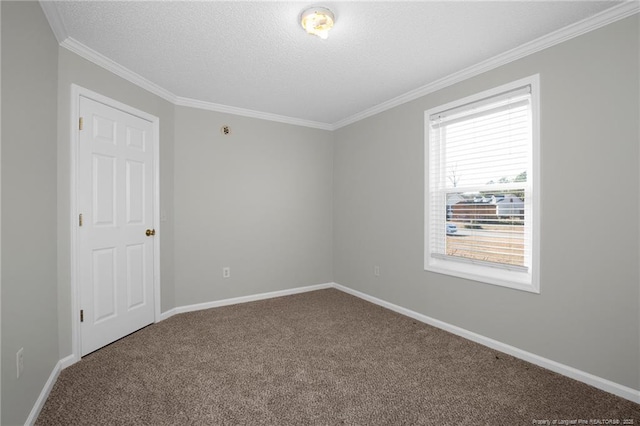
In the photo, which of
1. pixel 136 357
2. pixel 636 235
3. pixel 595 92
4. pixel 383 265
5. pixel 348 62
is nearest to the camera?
pixel 636 235

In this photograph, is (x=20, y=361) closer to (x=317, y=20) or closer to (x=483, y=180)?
(x=317, y=20)

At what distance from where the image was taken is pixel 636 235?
1.94 meters

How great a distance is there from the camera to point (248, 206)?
13.4ft

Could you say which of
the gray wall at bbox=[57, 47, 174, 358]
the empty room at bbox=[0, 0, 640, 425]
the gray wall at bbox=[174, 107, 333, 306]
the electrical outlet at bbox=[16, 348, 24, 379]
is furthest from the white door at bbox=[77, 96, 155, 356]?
the electrical outlet at bbox=[16, 348, 24, 379]

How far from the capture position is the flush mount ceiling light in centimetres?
197

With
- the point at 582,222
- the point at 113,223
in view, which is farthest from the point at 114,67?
the point at 582,222

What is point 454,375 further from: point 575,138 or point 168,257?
point 168,257

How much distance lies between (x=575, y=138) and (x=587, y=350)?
4.90 ft

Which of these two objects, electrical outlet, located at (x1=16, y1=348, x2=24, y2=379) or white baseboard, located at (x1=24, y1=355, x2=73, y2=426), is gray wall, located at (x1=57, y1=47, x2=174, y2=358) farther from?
electrical outlet, located at (x1=16, y1=348, x2=24, y2=379)

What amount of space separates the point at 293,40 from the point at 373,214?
230 cm

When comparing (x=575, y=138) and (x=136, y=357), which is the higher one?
(x=575, y=138)

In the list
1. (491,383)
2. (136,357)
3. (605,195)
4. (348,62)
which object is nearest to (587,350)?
(491,383)

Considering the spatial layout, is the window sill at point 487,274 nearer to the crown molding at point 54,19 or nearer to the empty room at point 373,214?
the empty room at point 373,214

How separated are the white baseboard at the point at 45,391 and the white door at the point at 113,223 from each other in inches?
7.6
